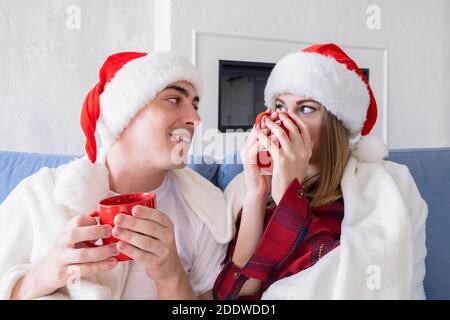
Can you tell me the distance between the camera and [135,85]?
1.04 meters

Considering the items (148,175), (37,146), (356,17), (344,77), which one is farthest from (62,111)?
(356,17)

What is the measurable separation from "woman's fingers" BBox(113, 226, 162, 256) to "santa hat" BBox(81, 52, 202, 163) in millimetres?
415

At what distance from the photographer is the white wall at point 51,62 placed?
2.72 m

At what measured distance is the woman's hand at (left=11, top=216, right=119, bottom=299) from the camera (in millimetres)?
718

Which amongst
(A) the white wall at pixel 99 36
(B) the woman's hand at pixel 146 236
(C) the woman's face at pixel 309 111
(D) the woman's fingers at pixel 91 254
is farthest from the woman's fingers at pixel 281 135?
(A) the white wall at pixel 99 36

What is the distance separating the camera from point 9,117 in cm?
273

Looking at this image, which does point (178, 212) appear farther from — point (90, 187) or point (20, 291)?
point (20, 291)

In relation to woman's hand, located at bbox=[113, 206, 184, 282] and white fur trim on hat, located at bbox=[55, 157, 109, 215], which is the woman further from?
white fur trim on hat, located at bbox=[55, 157, 109, 215]

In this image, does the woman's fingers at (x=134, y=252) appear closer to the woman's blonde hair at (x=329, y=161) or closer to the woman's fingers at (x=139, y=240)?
the woman's fingers at (x=139, y=240)

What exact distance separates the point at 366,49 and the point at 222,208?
3046 mm

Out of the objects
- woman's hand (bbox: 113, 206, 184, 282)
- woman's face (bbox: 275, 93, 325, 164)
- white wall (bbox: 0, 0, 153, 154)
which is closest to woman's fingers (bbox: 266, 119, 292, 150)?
woman's face (bbox: 275, 93, 325, 164)
